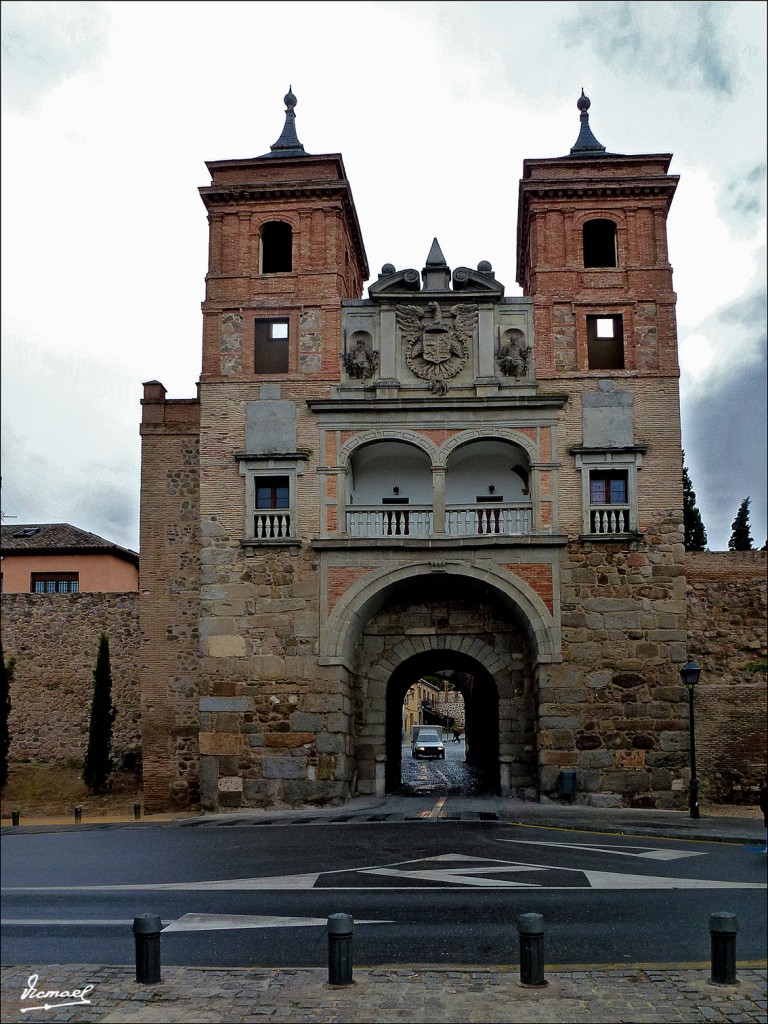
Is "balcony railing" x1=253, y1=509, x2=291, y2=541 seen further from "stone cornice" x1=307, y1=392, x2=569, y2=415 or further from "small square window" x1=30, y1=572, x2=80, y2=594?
"small square window" x1=30, y1=572, x2=80, y2=594

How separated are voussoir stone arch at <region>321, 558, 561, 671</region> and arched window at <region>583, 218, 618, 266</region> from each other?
791cm

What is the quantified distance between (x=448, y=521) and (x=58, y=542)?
832 inches

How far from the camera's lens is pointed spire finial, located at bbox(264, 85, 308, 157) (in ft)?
83.9

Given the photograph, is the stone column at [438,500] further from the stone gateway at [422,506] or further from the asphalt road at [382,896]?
the asphalt road at [382,896]

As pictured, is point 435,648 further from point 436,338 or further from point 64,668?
point 64,668

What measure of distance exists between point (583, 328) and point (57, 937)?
17.6 m

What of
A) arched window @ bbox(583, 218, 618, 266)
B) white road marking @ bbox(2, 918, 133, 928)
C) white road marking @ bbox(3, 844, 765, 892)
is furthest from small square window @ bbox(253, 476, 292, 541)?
white road marking @ bbox(2, 918, 133, 928)

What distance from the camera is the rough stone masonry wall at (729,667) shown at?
867 inches

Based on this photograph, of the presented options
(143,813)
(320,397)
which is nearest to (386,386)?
(320,397)

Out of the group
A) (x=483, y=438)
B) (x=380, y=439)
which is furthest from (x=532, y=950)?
(x=380, y=439)

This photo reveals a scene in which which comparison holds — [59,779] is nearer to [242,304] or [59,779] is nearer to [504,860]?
[242,304]

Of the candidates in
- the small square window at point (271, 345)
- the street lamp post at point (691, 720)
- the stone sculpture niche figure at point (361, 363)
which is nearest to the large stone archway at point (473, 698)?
the street lamp post at point (691, 720)

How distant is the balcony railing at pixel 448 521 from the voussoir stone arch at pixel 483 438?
1108 mm

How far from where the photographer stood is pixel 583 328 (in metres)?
23.5
